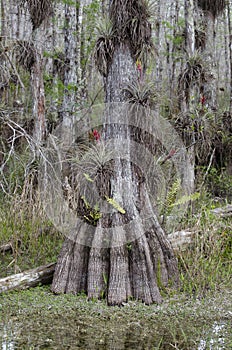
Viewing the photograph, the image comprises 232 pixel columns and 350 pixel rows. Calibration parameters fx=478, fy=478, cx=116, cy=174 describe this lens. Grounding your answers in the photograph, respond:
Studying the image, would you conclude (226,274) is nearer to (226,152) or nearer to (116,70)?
(116,70)

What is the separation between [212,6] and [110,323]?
9.98 m

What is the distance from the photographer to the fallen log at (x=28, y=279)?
6492mm

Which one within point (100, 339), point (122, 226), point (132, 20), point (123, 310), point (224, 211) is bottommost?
point (123, 310)

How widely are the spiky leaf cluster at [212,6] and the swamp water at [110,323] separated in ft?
28.7

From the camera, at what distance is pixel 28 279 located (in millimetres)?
6715

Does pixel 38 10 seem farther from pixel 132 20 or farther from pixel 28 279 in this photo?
pixel 28 279

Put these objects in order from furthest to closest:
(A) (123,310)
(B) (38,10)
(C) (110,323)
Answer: (B) (38,10) < (A) (123,310) < (C) (110,323)

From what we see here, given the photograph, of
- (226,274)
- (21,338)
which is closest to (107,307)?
(21,338)

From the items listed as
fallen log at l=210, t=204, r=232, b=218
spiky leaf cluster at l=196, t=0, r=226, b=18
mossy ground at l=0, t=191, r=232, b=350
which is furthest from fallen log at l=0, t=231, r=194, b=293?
spiky leaf cluster at l=196, t=0, r=226, b=18

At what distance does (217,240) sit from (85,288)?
7.81 feet

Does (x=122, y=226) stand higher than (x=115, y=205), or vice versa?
(x=115, y=205)

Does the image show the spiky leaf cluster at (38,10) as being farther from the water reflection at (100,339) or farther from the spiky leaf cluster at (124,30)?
the water reflection at (100,339)

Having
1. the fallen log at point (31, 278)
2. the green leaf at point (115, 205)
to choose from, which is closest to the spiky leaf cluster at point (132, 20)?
the green leaf at point (115, 205)

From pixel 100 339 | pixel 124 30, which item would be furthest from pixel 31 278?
pixel 124 30
